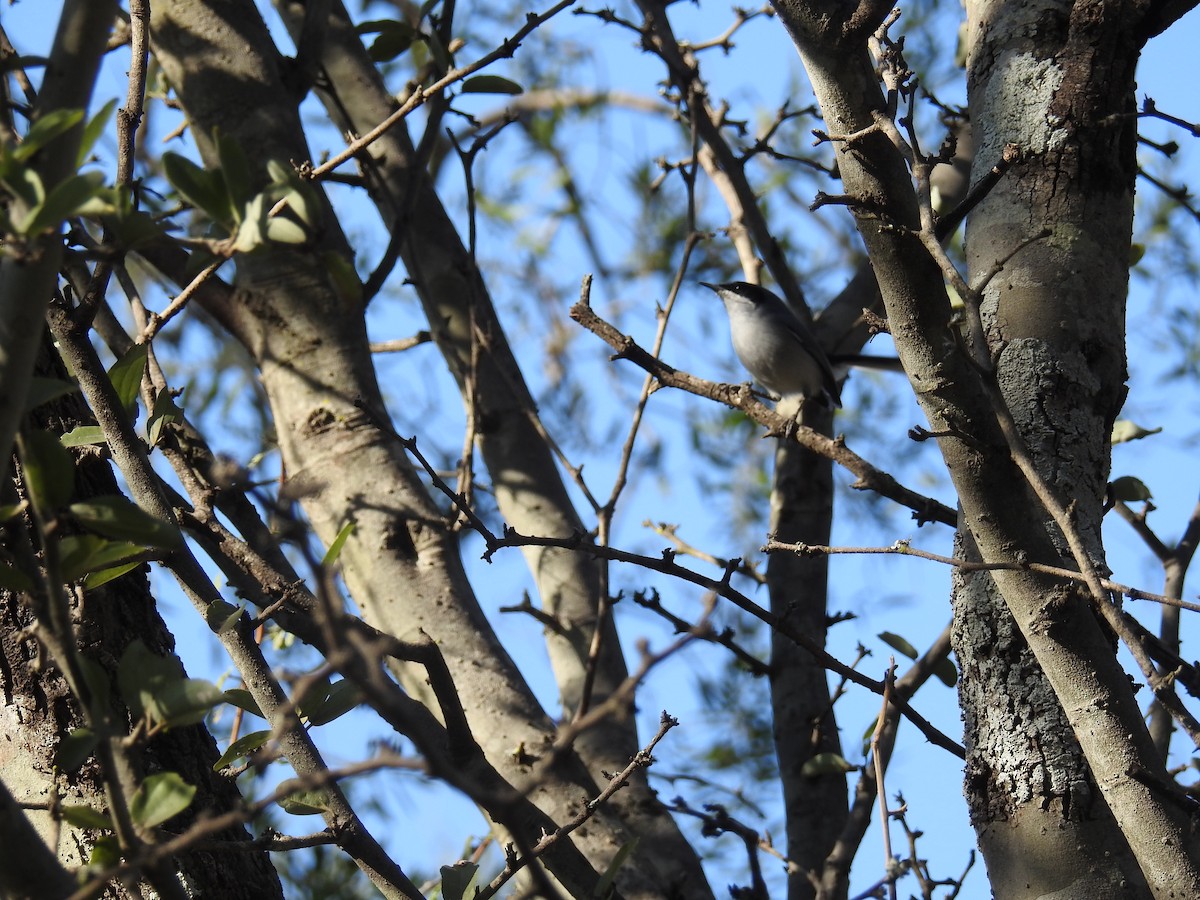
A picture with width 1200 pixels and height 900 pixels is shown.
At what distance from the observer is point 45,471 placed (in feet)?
4.17

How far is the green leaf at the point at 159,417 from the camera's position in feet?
6.58

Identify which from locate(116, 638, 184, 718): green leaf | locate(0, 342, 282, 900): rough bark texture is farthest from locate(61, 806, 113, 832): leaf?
locate(0, 342, 282, 900): rough bark texture

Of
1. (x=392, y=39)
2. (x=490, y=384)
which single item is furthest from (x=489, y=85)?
(x=490, y=384)

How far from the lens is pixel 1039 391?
2111 millimetres

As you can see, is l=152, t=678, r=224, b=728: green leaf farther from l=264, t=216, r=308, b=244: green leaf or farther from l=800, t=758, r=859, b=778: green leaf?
l=800, t=758, r=859, b=778: green leaf

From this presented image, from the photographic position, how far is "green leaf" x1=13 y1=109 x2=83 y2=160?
1089mm

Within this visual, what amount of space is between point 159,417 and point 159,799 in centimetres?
89

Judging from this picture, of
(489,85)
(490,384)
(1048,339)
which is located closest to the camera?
(1048,339)

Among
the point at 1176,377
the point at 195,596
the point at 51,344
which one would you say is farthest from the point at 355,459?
the point at 1176,377

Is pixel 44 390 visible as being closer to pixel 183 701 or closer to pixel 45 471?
pixel 45 471

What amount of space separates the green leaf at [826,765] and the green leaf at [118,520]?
7.44 feet

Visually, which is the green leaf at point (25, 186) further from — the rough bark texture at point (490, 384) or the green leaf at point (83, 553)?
the rough bark texture at point (490, 384)

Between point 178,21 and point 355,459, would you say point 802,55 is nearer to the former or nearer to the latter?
point 355,459

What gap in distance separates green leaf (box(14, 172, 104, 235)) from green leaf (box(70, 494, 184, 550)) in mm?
326
